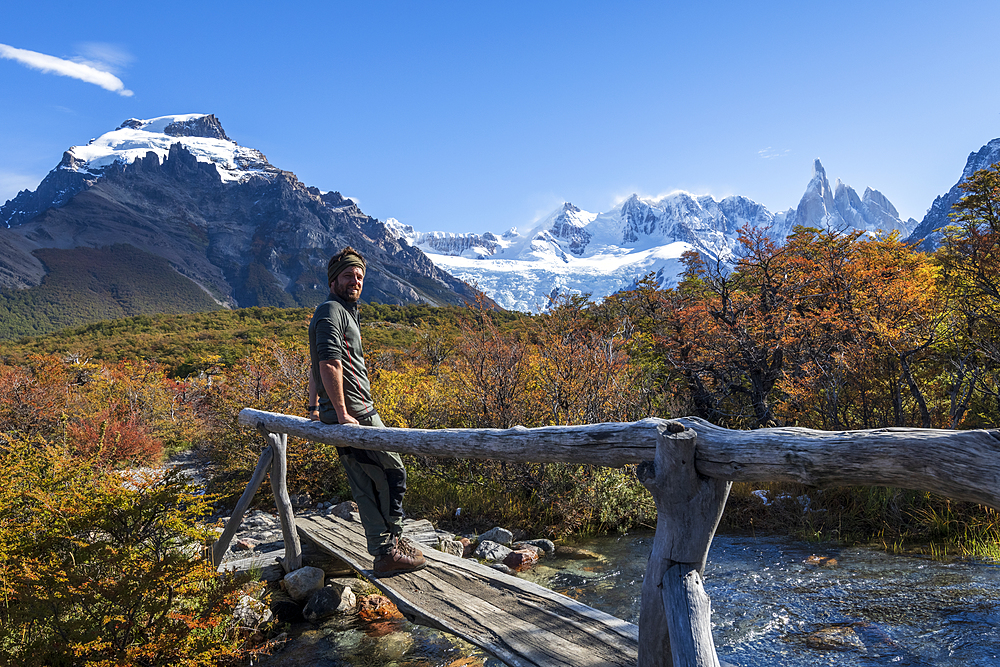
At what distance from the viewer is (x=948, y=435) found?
137 centimetres

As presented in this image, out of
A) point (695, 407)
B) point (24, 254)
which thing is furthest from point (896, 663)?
point (24, 254)

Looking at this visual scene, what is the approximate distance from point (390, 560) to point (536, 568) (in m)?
2.11

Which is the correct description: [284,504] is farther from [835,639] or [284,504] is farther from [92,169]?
[92,169]

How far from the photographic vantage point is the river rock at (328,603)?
4.38 m

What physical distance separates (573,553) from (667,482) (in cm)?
435

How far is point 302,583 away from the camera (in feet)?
15.0

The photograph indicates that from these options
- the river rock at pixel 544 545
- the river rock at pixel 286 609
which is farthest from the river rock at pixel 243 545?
the river rock at pixel 544 545

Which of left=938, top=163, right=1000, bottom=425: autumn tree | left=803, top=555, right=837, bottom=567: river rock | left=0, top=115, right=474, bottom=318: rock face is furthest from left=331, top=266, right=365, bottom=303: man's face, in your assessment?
left=0, top=115, right=474, bottom=318: rock face

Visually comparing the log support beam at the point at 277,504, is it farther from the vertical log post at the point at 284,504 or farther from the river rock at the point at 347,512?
the river rock at the point at 347,512

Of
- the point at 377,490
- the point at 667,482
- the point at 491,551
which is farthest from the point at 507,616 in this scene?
the point at 491,551

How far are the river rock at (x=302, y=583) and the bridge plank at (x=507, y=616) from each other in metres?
0.62

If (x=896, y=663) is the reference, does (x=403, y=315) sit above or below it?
above

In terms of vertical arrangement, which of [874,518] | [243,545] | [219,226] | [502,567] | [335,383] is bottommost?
[243,545]

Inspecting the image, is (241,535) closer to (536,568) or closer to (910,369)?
(536,568)
